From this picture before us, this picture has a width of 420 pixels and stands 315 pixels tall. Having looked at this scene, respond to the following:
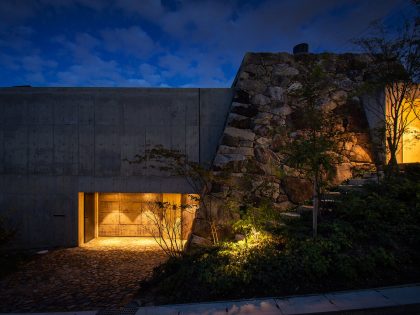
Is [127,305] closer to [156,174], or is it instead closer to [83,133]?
[156,174]

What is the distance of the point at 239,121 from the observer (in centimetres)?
774

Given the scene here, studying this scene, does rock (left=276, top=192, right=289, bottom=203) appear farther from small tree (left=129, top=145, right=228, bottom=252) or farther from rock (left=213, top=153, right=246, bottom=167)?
small tree (left=129, top=145, right=228, bottom=252)

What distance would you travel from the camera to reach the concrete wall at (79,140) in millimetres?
8094

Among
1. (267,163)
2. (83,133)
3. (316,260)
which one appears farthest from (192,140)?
(316,260)

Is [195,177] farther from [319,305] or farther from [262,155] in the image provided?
[319,305]

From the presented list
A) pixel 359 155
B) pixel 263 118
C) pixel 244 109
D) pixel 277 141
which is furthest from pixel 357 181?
pixel 244 109

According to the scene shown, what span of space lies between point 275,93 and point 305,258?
17.9ft

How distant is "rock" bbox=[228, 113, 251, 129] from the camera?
7703mm

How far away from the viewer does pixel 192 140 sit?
26.5 feet

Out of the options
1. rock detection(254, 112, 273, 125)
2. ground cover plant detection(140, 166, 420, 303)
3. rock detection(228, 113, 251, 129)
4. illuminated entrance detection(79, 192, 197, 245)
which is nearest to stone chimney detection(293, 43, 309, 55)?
rock detection(254, 112, 273, 125)

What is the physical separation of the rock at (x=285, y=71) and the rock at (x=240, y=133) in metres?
2.26

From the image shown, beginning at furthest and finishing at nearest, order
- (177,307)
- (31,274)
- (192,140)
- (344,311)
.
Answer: (192,140), (31,274), (177,307), (344,311)

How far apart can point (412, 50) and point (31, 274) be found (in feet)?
34.1

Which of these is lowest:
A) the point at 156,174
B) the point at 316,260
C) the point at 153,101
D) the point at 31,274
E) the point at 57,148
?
the point at 31,274
